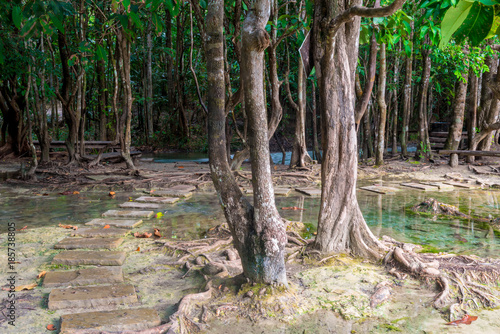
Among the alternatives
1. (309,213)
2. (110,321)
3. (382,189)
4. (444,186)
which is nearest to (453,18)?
(110,321)

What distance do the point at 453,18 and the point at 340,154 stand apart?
277cm

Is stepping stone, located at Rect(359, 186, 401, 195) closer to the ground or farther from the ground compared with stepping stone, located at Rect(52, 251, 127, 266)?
farther from the ground

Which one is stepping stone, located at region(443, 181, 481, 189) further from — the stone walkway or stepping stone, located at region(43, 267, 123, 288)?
stepping stone, located at region(43, 267, 123, 288)

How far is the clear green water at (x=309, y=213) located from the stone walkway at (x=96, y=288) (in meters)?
0.82

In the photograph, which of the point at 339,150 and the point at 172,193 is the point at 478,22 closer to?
the point at 339,150

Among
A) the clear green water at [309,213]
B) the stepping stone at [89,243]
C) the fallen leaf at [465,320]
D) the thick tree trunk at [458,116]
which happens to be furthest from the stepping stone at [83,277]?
the thick tree trunk at [458,116]

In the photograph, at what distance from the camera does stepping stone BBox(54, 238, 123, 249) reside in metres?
4.37

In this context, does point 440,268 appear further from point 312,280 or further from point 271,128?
point 271,128

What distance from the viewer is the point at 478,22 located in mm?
1252

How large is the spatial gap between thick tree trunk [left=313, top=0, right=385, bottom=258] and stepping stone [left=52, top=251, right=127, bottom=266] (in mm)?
2034

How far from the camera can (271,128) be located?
9.25m

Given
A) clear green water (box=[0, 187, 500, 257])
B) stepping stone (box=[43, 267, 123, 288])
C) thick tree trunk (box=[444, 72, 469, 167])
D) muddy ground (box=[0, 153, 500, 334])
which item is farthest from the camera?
thick tree trunk (box=[444, 72, 469, 167])

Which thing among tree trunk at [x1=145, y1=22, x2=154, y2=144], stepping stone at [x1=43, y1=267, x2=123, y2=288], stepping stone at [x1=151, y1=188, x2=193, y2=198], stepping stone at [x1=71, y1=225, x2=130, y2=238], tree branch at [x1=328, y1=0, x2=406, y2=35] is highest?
tree trunk at [x1=145, y1=22, x2=154, y2=144]

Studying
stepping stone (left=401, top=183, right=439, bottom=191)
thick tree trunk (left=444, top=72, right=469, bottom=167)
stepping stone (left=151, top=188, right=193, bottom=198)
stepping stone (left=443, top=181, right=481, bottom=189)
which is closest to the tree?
stepping stone (left=151, top=188, right=193, bottom=198)
